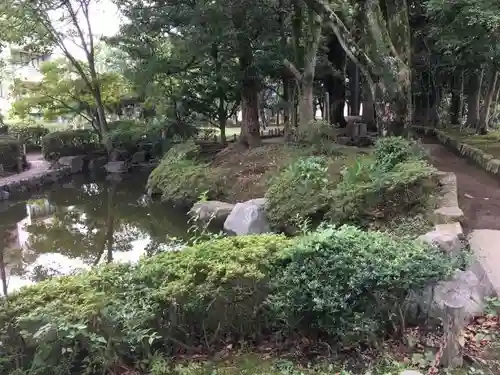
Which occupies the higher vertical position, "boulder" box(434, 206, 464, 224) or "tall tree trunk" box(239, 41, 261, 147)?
"tall tree trunk" box(239, 41, 261, 147)

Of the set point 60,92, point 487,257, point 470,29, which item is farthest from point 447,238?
point 60,92

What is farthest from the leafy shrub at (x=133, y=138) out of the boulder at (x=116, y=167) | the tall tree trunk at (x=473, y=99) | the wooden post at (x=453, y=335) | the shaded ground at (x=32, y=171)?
the wooden post at (x=453, y=335)

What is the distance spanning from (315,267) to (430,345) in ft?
3.18

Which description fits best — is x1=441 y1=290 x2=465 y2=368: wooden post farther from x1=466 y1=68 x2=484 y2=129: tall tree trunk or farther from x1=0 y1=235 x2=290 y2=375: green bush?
x1=466 y1=68 x2=484 y2=129: tall tree trunk

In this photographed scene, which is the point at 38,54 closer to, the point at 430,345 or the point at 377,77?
the point at 377,77

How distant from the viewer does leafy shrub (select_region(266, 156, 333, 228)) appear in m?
6.50

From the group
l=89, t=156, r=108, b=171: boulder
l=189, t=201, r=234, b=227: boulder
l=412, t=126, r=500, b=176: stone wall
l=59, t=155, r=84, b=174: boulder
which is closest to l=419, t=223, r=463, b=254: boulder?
l=189, t=201, r=234, b=227: boulder

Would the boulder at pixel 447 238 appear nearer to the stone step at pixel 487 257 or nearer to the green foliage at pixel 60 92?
the stone step at pixel 487 257

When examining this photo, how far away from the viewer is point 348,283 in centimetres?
310

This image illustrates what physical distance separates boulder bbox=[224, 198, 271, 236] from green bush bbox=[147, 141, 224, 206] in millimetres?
1753

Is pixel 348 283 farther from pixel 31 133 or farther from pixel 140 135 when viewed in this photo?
pixel 31 133

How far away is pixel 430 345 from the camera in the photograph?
10.5 feet

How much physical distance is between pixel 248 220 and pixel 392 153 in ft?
7.68

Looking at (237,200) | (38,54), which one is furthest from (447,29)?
(38,54)
